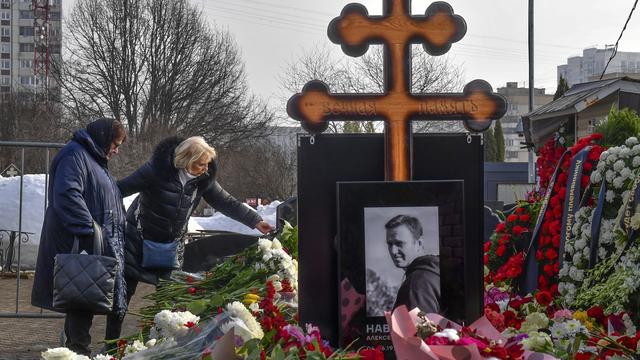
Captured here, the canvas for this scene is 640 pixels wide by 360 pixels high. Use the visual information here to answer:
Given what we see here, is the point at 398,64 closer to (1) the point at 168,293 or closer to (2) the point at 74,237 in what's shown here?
(1) the point at 168,293

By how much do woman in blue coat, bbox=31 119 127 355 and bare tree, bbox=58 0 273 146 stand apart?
2741 cm

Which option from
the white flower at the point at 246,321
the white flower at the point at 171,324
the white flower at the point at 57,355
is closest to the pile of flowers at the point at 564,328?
the white flower at the point at 246,321

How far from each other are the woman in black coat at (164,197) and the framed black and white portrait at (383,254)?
322cm

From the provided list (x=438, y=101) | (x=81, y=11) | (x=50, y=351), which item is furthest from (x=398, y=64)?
(x=81, y=11)

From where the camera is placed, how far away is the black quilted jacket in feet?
20.9

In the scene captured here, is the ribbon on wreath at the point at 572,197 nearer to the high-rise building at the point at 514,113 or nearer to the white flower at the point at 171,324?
the white flower at the point at 171,324

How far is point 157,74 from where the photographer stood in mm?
33750

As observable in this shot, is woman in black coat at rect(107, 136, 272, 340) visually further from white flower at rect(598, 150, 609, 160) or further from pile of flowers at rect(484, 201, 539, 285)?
white flower at rect(598, 150, 609, 160)

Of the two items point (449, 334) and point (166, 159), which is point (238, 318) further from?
point (166, 159)


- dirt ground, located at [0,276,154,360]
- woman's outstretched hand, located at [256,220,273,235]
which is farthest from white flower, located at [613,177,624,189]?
dirt ground, located at [0,276,154,360]

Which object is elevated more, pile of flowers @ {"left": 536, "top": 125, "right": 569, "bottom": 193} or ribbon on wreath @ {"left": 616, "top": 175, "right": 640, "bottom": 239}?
pile of flowers @ {"left": 536, "top": 125, "right": 569, "bottom": 193}

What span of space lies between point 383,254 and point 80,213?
301 cm

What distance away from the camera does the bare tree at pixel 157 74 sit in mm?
32938

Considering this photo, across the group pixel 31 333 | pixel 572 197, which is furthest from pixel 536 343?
pixel 31 333
